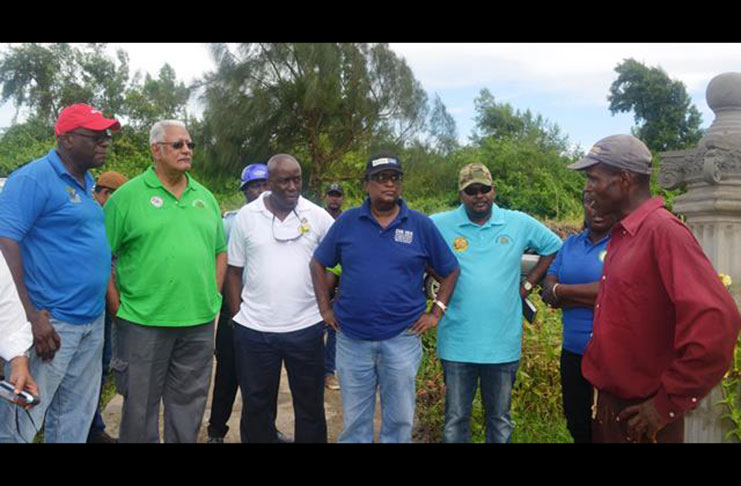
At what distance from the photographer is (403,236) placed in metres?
3.53

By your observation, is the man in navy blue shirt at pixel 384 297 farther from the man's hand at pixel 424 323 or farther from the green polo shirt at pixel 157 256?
the green polo shirt at pixel 157 256

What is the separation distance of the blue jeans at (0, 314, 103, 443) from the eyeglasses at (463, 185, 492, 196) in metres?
2.16

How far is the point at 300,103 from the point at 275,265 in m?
18.0

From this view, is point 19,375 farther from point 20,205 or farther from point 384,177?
point 384,177

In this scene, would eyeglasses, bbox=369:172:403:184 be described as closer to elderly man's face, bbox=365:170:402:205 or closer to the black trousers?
elderly man's face, bbox=365:170:402:205

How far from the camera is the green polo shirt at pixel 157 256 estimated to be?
3.52 meters

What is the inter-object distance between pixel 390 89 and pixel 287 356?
19014 mm

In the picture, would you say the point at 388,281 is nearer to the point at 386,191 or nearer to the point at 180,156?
the point at 386,191

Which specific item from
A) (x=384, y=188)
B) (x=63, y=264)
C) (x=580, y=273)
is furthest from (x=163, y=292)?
(x=580, y=273)

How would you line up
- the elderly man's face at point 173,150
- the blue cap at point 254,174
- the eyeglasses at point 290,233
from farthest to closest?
the blue cap at point 254,174
the eyeglasses at point 290,233
the elderly man's face at point 173,150

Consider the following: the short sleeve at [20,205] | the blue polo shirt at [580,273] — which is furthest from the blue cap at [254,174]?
the blue polo shirt at [580,273]

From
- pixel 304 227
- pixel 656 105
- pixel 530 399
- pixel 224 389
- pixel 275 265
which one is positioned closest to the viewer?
pixel 275 265

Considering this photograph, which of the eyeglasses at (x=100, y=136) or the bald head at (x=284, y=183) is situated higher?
the eyeglasses at (x=100, y=136)

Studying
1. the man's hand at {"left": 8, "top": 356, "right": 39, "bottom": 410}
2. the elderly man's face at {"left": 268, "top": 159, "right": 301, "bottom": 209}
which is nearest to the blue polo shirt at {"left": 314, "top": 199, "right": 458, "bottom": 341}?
the elderly man's face at {"left": 268, "top": 159, "right": 301, "bottom": 209}
